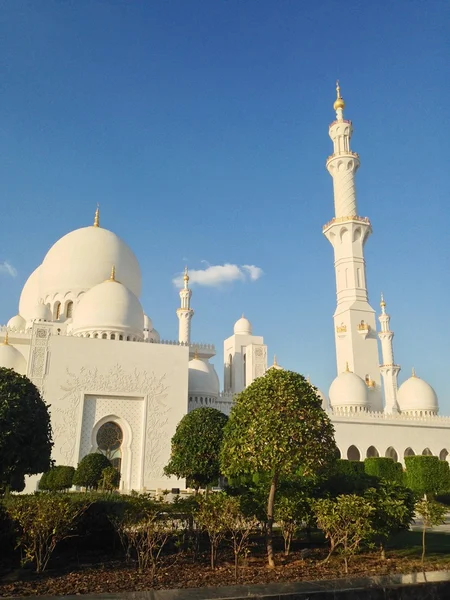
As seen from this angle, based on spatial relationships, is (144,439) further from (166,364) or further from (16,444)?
(16,444)

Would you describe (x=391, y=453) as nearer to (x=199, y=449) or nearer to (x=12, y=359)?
(x=199, y=449)

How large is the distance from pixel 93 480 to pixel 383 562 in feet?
35.8

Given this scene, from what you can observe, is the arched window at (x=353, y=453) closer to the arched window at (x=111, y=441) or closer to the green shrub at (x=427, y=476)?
the green shrub at (x=427, y=476)

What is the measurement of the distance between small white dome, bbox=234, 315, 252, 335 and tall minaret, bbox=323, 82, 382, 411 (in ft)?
17.8

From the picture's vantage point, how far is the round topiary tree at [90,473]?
15.7 m

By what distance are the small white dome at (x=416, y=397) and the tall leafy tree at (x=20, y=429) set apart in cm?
2538

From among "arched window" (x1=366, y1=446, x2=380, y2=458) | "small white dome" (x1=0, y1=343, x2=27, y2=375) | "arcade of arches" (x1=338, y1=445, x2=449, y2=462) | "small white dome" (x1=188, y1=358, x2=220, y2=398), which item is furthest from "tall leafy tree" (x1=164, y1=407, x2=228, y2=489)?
"arched window" (x1=366, y1=446, x2=380, y2=458)

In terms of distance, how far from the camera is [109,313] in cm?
2250

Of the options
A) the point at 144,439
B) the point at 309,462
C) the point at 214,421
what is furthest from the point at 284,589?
the point at 144,439

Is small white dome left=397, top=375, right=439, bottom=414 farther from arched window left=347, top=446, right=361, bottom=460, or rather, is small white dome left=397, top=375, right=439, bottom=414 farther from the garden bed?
Answer: the garden bed

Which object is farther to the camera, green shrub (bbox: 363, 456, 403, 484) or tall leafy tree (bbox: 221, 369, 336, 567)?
green shrub (bbox: 363, 456, 403, 484)

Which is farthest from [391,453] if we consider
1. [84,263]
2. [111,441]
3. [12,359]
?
[12,359]

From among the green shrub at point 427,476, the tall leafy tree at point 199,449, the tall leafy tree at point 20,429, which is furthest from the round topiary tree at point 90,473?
the green shrub at point 427,476

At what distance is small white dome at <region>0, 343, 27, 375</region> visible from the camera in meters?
21.8
